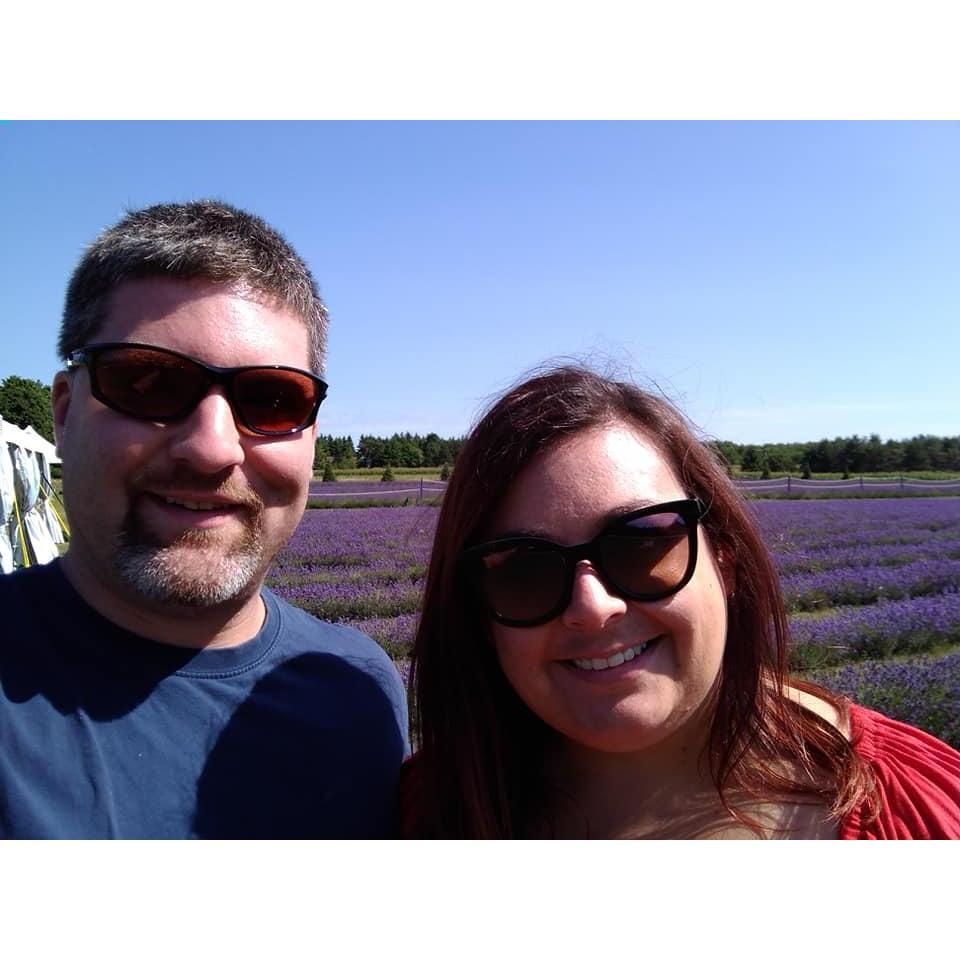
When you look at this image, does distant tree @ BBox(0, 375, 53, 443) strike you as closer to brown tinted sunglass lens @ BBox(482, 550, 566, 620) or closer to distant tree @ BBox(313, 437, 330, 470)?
distant tree @ BBox(313, 437, 330, 470)

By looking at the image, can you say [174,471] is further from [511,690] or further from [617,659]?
[617,659]

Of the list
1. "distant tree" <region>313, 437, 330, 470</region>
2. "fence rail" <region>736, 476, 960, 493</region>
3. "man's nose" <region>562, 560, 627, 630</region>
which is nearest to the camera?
"man's nose" <region>562, 560, 627, 630</region>

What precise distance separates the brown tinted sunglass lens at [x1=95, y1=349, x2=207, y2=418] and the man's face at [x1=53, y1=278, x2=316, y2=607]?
31 millimetres

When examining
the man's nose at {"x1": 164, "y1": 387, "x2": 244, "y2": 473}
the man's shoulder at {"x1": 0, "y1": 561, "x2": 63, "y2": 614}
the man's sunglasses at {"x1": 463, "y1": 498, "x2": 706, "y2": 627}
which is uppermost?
the man's nose at {"x1": 164, "y1": 387, "x2": 244, "y2": 473}

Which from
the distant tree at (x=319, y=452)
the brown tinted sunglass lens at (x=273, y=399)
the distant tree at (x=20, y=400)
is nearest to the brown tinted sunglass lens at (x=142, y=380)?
the brown tinted sunglass lens at (x=273, y=399)

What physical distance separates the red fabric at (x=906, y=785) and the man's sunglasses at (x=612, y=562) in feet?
2.03

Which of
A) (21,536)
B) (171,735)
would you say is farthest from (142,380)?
(21,536)

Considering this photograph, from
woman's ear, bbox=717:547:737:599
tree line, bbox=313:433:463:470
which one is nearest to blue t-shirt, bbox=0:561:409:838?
woman's ear, bbox=717:547:737:599

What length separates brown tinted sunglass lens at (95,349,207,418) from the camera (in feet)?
4.62

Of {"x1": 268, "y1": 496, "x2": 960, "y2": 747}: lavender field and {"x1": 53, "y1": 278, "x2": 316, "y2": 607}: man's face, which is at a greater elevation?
{"x1": 53, "y1": 278, "x2": 316, "y2": 607}: man's face

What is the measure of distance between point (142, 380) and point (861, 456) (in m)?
11.9

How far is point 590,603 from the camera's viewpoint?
4.08 ft

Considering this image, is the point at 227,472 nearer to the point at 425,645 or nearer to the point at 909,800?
the point at 425,645

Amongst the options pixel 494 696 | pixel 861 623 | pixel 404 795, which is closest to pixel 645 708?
pixel 494 696
